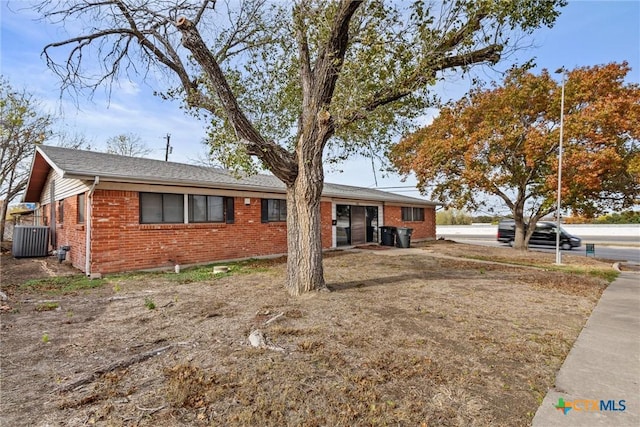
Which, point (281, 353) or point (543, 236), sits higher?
point (543, 236)

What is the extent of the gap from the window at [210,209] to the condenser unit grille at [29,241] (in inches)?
267

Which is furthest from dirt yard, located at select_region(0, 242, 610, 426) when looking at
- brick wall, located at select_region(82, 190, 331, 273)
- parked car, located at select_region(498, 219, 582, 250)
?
parked car, located at select_region(498, 219, 582, 250)

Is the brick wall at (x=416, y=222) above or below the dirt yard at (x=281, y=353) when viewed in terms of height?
above

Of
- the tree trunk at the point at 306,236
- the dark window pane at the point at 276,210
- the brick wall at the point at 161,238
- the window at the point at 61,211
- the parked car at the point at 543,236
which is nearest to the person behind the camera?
the tree trunk at the point at 306,236

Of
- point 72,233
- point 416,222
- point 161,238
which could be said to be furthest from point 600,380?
point 416,222

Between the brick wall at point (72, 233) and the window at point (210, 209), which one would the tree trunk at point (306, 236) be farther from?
the brick wall at point (72, 233)

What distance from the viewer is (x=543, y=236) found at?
20.9 metres

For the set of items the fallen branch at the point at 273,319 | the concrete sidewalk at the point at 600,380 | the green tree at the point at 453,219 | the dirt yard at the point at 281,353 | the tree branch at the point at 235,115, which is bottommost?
the concrete sidewalk at the point at 600,380

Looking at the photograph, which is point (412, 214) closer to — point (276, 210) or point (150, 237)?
point (276, 210)

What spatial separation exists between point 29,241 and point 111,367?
12.0 m

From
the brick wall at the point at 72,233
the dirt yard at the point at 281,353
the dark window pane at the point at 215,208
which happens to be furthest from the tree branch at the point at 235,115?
the brick wall at the point at 72,233

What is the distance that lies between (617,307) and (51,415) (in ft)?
26.6

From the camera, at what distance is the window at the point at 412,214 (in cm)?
Answer: 1890

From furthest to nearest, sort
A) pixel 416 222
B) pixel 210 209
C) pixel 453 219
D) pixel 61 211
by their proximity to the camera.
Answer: pixel 453 219 → pixel 416 222 → pixel 61 211 → pixel 210 209
